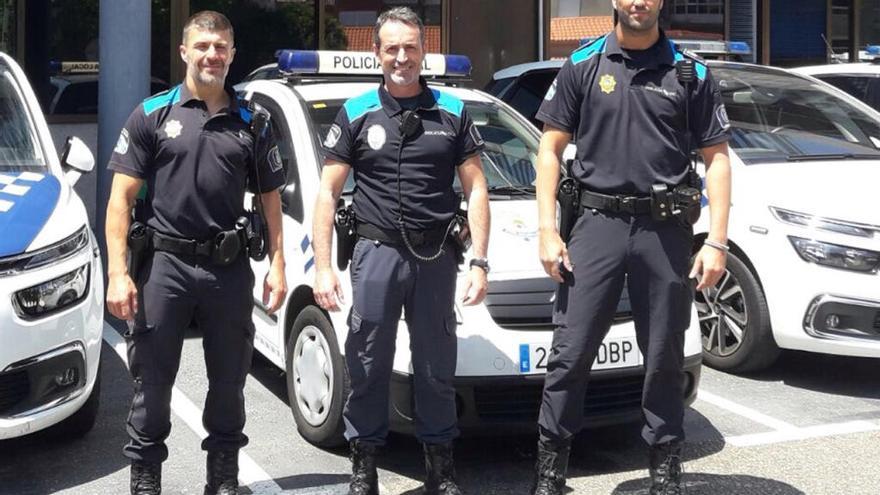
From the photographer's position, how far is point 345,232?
4.28m

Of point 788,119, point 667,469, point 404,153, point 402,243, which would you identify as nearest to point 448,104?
point 404,153

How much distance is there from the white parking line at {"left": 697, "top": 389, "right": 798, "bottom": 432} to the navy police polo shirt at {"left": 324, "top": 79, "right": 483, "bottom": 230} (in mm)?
2182

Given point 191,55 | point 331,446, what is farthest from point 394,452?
point 191,55

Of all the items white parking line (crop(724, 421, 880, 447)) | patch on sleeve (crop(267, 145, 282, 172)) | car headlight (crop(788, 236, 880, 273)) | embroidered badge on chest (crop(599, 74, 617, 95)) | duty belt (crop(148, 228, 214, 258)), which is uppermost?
embroidered badge on chest (crop(599, 74, 617, 95))

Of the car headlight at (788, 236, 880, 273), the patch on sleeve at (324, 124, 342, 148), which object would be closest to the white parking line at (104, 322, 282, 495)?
the patch on sleeve at (324, 124, 342, 148)

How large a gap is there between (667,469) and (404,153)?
1.46 metres

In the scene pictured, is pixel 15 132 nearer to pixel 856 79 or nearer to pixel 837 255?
pixel 837 255

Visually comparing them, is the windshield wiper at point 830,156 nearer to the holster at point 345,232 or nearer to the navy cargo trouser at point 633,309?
the navy cargo trouser at point 633,309

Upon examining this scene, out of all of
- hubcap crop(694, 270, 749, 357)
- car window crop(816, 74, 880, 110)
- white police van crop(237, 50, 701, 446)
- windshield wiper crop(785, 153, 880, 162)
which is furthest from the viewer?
car window crop(816, 74, 880, 110)

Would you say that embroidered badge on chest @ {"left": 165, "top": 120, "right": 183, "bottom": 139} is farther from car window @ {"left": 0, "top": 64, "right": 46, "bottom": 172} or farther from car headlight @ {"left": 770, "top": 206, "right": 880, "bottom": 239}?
car headlight @ {"left": 770, "top": 206, "right": 880, "bottom": 239}

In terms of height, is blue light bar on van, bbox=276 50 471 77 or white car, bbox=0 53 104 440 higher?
blue light bar on van, bbox=276 50 471 77

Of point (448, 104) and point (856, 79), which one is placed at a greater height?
point (856, 79)

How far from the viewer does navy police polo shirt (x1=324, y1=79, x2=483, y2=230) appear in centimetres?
419

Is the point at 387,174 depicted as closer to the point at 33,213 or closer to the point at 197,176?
the point at 197,176
